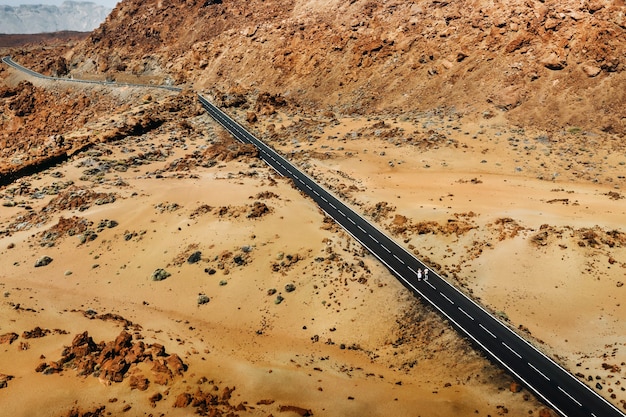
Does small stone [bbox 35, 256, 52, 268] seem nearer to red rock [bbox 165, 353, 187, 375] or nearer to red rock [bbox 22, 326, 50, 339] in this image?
red rock [bbox 22, 326, 50, 339]

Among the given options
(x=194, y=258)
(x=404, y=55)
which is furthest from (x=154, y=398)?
(x=404, y=55)

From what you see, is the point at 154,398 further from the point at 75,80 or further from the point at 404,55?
the point at 75,80

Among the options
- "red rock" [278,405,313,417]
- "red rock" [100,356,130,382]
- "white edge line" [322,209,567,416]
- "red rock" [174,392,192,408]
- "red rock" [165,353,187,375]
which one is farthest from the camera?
"white edge line" [322,209,567,416]

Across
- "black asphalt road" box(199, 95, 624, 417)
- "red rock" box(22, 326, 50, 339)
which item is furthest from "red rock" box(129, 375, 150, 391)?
"black asphalt road" box(199, 95, 624, 417)

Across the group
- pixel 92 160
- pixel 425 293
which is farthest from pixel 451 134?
pixel 92 160

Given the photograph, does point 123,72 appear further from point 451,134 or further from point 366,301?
point 366,301

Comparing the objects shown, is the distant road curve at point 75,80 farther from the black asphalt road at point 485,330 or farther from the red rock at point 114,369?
the red rock at point 114,369
